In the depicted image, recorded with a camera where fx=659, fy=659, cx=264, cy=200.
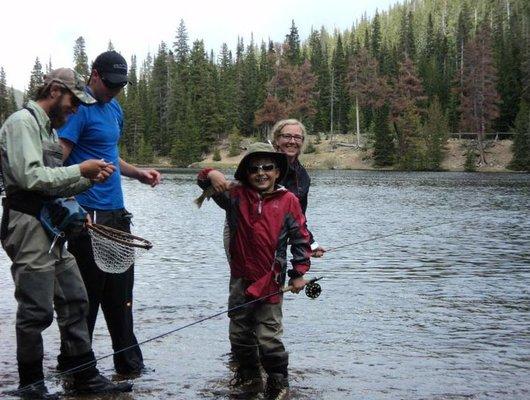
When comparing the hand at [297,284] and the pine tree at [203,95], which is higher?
the pine tree at [203,95]

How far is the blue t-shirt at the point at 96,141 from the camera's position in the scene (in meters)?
4.89

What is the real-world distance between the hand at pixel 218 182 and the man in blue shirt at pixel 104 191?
0.87 m

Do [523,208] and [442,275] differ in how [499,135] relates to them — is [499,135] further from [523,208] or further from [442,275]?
[442,275]

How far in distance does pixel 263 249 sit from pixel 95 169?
135 centimetres

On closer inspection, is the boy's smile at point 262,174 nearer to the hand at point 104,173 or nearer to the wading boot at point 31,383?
the hand at point 104,173

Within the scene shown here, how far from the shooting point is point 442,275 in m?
11.6

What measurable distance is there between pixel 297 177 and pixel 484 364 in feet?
7.96

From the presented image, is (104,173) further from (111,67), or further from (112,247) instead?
(111,67)

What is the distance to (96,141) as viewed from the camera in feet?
16.4

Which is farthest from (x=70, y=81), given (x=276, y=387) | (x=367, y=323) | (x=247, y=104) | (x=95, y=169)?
(x=247, y=104)

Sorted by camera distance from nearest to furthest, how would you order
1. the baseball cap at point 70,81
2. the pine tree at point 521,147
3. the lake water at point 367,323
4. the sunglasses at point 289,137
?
the baseball cap at point 70,81, the lake water at point 367,323, the sunglasses at point 289,137, the pine tree at point 521,147

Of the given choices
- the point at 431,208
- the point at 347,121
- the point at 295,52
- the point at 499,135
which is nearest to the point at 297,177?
the point at 431,208

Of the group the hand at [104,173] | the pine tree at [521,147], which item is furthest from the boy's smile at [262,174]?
the pine tree at [521,147]

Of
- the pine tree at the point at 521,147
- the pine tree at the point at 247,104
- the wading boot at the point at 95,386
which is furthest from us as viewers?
the pine tree at the point at 247,104
